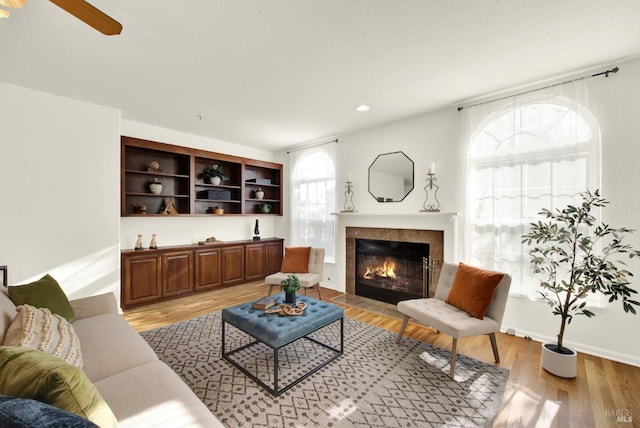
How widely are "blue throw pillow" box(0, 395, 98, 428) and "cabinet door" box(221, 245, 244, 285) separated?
397 centimetres

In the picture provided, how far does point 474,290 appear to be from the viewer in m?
2.37

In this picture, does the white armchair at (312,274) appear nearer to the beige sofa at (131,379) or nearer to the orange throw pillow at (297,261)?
the orange throw pillow at (297,261)

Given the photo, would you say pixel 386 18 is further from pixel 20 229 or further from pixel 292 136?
pixel 20 229

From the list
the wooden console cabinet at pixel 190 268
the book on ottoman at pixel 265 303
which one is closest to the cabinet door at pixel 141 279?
the wooden console cabinet at pixel 190 268

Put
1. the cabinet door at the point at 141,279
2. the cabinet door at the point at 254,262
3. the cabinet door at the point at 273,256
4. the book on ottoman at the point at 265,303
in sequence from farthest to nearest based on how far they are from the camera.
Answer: the cabinet door at the point at 273,256 < the cabinet door at the point at 254,262 < the cabinet door at the point at 141,279 < the book on ottoman at the point at 265,303

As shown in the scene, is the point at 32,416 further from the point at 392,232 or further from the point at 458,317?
the point at 392,232

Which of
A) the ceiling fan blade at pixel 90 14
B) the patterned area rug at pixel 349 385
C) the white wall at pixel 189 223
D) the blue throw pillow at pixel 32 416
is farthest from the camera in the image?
the white wall at pixel 189 223

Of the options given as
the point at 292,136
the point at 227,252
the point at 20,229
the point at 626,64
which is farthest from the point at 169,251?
the point at 626,64

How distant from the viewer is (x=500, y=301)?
230 centimetres

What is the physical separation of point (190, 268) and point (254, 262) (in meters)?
1.16

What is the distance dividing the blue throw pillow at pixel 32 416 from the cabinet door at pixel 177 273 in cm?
352

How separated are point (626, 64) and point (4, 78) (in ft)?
19.0

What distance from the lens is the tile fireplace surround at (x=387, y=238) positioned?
3.47m

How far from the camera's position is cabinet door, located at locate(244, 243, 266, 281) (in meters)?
4.89
